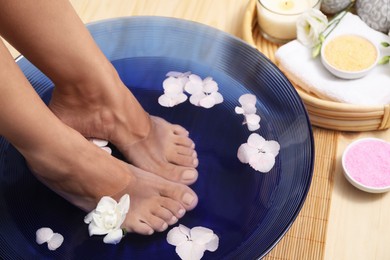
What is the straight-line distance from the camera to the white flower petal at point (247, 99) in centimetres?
124

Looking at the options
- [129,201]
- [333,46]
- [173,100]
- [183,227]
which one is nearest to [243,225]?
[183,227]

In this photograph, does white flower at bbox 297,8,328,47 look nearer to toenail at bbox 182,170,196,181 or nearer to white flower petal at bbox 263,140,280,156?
white flower petal at bbox 263,140,280,156

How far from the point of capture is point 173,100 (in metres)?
1.29

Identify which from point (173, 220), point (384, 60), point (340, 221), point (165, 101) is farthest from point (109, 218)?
point (384, 60)

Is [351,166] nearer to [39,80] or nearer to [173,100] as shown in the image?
[173,100]

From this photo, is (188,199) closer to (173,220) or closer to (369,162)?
(173,220)

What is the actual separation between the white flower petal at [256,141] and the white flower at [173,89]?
185 millimetres

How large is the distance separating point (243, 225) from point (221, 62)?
1.29 ft

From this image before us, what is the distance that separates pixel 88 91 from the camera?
111 cm

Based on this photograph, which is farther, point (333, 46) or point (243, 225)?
point (333, 46)

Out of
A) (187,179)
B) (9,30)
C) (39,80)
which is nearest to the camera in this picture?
(9,30)

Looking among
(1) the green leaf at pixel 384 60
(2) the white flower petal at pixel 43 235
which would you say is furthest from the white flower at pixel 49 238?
(1) the green leaf at pixel 384 60

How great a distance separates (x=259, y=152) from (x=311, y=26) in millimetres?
341

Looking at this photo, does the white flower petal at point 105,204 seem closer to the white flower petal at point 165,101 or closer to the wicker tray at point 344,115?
the white flower petal at point 165,101
